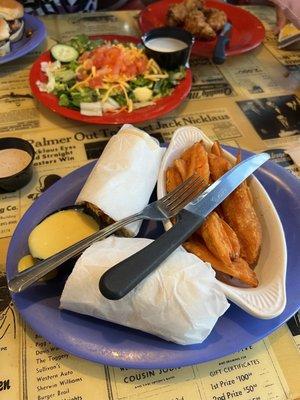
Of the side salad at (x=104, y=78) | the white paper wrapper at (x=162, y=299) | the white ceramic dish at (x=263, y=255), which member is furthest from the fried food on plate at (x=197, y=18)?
the white paper wrapper at (x=162, y=299)

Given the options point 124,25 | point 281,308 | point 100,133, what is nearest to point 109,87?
point 100,133

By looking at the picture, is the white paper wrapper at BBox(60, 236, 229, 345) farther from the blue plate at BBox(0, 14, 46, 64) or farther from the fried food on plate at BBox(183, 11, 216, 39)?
the fried food on plate at BBox(183, 11, 216, 39)

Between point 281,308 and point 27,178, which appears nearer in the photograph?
point 281,308

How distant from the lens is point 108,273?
60cm

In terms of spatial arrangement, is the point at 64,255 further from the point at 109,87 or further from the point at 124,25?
the point at 124,25

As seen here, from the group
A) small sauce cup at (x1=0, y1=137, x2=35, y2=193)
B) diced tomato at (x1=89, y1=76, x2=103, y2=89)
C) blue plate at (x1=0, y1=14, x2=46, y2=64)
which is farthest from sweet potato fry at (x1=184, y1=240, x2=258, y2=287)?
blue plate at (x1=0, y1=14, x2=46, y2=64)

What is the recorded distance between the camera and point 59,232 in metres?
0.76

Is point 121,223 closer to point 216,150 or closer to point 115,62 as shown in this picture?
point 216,150

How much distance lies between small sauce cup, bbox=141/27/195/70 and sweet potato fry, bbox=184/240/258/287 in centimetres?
74

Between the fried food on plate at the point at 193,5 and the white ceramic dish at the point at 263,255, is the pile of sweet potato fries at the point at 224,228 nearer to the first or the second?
the white ceramic dish at the point at 263,255

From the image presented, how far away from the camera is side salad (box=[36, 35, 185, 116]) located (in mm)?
1162

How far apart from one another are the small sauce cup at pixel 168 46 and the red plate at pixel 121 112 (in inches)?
2.3

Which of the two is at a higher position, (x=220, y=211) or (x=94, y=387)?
(x=220, y=211)

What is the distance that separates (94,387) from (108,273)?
201 mm
